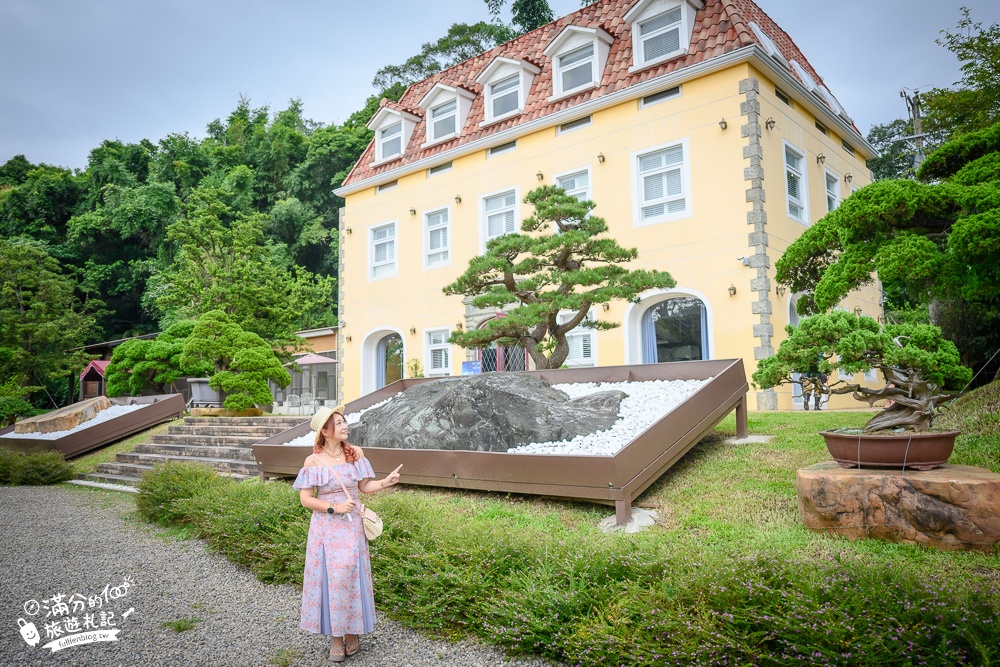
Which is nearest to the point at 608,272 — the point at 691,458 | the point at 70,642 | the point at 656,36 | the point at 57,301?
the point at 691,458

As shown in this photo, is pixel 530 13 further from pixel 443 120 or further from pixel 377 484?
pixel 377 484

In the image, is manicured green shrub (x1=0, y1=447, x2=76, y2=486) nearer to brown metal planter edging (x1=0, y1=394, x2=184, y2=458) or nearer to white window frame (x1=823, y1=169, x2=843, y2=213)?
brown metal planter edging (x1=0, y1=394, x2=184, y2=458)

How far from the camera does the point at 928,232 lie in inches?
262

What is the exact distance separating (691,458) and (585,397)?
1.40 metres

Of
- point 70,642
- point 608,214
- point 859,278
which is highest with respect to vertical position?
point 608,214

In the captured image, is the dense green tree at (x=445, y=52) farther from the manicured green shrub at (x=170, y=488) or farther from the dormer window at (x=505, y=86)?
the manicured green shrub at (x=170, y=488)

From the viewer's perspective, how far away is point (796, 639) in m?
2.84

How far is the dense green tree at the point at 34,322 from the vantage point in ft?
68.9

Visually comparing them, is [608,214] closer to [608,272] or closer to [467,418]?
[608,272]

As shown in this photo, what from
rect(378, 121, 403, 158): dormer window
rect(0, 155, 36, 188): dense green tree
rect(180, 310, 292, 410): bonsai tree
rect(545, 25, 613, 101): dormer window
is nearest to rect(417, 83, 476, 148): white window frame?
rect(378, 121, 403, 158): dormer window

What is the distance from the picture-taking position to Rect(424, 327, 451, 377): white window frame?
16062mm

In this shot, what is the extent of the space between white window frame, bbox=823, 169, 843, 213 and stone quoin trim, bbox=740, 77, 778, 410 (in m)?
3.68

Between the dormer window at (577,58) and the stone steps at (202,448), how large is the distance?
30.3ft

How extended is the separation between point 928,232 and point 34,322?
2529 centimetres
